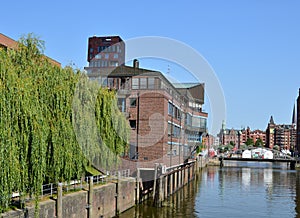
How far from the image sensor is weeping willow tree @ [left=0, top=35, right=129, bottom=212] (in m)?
16.4

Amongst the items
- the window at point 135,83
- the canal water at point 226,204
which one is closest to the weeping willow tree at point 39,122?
the canal water at point 226,204

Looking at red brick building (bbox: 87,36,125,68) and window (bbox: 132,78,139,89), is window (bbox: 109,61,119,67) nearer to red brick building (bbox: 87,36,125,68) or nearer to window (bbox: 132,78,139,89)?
red brick building (bbox: 87,36,125,68)

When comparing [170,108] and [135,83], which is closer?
[170,108]

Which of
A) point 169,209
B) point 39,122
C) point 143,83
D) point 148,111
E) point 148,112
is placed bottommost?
point 169,209

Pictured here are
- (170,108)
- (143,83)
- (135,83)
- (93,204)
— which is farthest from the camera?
(135,83)

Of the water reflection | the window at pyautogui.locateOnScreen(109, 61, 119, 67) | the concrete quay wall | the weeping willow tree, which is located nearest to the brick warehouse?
the water reflection

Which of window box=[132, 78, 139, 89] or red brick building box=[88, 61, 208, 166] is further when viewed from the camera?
window box=[132, 78, 139, 89]

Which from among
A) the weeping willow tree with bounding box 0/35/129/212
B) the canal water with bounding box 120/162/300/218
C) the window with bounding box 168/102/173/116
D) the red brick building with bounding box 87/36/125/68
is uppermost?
the red brick building with bounding box 87/36/125/68

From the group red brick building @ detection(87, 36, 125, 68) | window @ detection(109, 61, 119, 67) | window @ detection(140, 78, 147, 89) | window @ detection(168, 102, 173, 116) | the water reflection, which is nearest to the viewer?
the water reflection

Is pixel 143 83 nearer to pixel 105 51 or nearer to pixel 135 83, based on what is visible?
pixel 135 83

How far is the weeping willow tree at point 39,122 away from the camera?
16391 millimetres

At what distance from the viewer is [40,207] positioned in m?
19.0

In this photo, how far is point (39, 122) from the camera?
18.3 meters

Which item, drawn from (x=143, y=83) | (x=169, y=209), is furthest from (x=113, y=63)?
(x=169, y=209)
